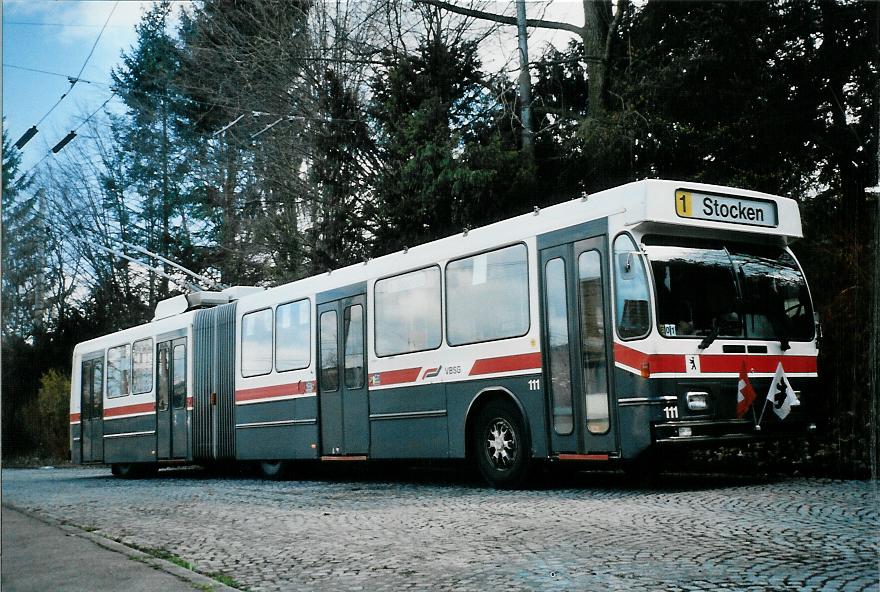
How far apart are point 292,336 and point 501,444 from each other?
560 cm

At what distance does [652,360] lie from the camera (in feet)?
34.7

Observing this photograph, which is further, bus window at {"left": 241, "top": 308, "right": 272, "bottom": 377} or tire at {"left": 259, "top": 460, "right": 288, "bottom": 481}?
bus window at {"left": 241, "top": 308, "right": 272, "bottom": 377}

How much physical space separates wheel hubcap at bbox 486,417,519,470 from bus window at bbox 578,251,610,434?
52.7 inches

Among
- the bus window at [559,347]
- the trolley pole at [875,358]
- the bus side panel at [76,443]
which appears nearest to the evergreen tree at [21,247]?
the bus side panel at [76,443]

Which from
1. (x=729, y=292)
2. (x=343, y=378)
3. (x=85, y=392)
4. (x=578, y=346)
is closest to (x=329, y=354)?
(x=343, y=378)

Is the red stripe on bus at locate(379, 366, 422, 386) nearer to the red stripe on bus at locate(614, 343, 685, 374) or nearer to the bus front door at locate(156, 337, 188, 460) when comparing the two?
the red stripe on bus at locate(614, 343, 685, 374)

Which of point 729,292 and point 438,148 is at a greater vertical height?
point 438,148

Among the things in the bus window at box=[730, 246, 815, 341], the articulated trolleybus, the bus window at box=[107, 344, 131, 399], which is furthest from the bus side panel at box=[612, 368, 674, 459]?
the bus window at box=[107, 344, 131, 399]

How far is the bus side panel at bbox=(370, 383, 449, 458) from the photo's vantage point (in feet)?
44.3

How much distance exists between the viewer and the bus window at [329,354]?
51.9ft

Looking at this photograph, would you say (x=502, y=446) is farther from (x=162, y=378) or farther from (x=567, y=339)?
(x=162, y=378)

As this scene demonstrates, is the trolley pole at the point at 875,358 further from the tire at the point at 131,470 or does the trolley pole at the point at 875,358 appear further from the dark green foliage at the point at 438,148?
the tire at the point at 131,470

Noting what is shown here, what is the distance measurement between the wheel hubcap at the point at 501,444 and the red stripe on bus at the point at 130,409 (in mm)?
10472

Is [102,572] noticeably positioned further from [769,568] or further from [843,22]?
[843,22]
